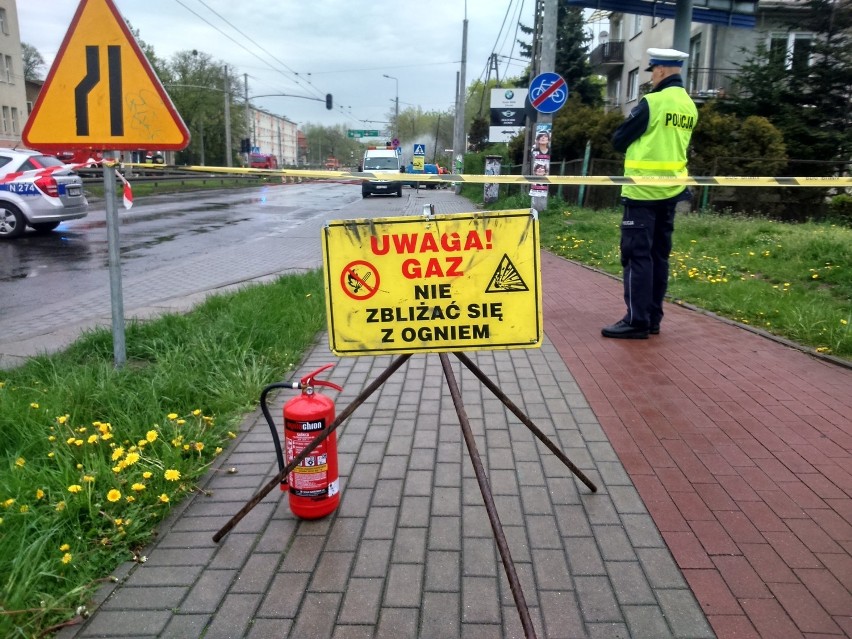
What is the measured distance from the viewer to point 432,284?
2.89 m

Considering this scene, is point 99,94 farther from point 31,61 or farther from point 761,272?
point 31,61

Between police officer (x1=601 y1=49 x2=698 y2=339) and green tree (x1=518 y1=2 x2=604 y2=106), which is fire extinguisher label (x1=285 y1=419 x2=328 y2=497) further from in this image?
green tree (x1=518 y1=2 x2=604 y2=106)

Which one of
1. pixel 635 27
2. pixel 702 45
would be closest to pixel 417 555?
pixel 702 45

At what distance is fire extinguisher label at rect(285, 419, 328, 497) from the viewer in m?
3.11

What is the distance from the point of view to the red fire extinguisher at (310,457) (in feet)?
10.2

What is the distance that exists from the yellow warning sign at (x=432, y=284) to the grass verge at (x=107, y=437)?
1.22 meters

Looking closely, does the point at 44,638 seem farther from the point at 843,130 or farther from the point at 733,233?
the point at 843,130

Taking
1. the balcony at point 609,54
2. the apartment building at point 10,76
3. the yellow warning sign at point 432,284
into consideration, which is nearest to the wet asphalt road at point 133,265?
the yellow warning sign at point 432,284

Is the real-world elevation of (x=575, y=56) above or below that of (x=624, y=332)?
above

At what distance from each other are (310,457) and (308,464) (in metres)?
0.03

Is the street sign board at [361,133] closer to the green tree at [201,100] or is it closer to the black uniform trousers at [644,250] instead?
the green tree at [201,100]

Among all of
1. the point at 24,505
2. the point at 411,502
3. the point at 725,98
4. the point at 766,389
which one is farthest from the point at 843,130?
the point at 24,505

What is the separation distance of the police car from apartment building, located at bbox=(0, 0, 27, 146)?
131ft

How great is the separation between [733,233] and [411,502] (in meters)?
9.64
